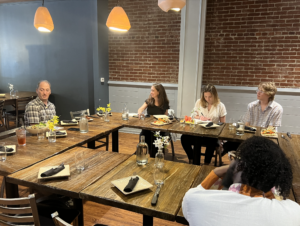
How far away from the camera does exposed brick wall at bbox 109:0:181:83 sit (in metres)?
4.71

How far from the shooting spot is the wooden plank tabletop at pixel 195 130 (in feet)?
8.84

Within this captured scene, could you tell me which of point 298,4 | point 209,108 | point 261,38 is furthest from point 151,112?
point 298,4

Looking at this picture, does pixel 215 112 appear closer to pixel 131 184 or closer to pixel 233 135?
pixel 233 135

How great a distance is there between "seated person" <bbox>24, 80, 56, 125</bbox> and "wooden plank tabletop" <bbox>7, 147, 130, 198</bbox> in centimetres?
119

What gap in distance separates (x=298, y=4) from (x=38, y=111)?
4557 mm

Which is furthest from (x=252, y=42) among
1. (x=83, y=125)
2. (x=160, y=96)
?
(x=83, y=125)

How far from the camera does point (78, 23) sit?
5.02 meters

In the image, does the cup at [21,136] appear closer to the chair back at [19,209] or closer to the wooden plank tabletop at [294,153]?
the chair back at [19,209]

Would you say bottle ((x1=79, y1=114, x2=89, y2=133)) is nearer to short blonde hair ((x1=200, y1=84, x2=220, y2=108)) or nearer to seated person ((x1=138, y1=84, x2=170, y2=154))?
seated person ((x1=138, y1=84, x2=170, y2=154))

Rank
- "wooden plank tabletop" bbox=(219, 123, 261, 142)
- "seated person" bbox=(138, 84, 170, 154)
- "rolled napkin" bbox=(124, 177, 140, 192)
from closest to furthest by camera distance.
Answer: "rolled napkin" bbox=(124, 177, 140, 192)
"wooden plank tabletop" bbox=(219, 123, 261, 142)
"seated person" bbox=(138, 84, 170, 154)

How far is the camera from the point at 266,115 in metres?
3.18

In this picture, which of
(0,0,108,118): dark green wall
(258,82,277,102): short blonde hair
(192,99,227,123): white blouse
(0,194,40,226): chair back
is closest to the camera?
(0,194,40,226): chair back

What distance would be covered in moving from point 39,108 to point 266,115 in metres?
3.12

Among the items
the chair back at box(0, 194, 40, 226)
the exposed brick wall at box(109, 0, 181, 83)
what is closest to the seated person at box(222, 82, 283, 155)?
the exposed brick wall at box(109, 0, 181, 83)
